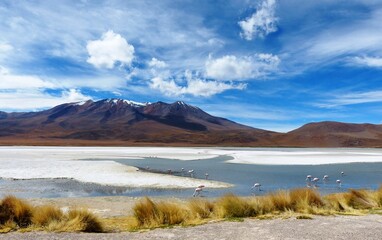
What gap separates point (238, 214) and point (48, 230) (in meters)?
4.83

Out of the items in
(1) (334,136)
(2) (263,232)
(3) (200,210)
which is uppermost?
(1) (334,136)

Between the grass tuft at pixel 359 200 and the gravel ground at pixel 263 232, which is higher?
the grass tuft at pixel 359 200

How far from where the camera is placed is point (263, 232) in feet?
27.3

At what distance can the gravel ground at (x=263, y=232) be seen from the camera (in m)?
7.91

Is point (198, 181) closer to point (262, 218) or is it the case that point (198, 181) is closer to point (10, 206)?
point (262, 218)

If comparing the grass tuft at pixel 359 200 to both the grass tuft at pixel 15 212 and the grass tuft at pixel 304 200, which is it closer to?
the grass tuft at pixel 304 200

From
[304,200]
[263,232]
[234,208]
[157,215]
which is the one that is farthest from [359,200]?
[157,215]

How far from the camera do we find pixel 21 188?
1914 centimetres

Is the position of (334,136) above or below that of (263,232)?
above

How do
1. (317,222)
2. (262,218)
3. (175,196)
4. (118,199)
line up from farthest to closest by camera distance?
(175,196) → (118,199) → (262,218) → (317,222)

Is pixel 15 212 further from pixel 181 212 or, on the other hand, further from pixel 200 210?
pixel 200 210

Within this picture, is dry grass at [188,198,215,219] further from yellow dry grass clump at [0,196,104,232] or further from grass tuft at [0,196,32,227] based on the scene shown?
grass tuft at [0,196,32,227]

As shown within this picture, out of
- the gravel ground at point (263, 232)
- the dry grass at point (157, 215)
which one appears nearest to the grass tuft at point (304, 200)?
the gravel ground at point (263, 232)

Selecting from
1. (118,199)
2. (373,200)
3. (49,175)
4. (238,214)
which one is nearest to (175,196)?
(118,199)
